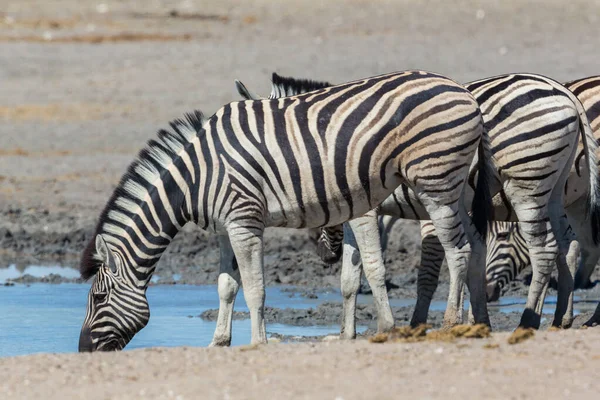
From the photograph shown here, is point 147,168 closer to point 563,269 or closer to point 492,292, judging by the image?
point 563,269

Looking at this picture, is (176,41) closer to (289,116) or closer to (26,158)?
(26,158)

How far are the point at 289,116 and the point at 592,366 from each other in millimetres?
2476

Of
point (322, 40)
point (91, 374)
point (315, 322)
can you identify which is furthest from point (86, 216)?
point (322, 40)

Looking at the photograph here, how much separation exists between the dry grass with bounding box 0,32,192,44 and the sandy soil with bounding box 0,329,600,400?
662 inches

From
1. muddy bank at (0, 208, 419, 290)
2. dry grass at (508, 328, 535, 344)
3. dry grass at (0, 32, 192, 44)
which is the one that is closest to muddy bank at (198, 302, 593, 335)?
muddy bank at (0, 208, 419, 290)

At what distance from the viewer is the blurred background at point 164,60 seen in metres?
14.2

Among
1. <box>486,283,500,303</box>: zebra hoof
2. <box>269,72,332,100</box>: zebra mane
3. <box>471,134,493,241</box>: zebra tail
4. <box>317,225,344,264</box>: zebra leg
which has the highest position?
<box>269,72,332,100</box>: zebra mane

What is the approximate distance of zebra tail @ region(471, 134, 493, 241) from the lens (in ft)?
23.5

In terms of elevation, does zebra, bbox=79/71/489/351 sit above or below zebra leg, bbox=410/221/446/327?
above

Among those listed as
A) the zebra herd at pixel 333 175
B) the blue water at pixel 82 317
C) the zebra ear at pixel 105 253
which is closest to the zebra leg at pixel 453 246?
the zebra herd at pixel 333 175

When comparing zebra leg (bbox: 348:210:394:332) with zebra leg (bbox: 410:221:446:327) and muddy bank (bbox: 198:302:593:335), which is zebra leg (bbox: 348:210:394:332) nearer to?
zebra leg (bbox: 410:221:446:327)

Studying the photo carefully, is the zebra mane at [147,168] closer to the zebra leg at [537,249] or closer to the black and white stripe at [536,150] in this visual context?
the black and white stripe at [536,150]

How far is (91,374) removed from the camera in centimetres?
562

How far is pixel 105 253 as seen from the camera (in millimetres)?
6953
